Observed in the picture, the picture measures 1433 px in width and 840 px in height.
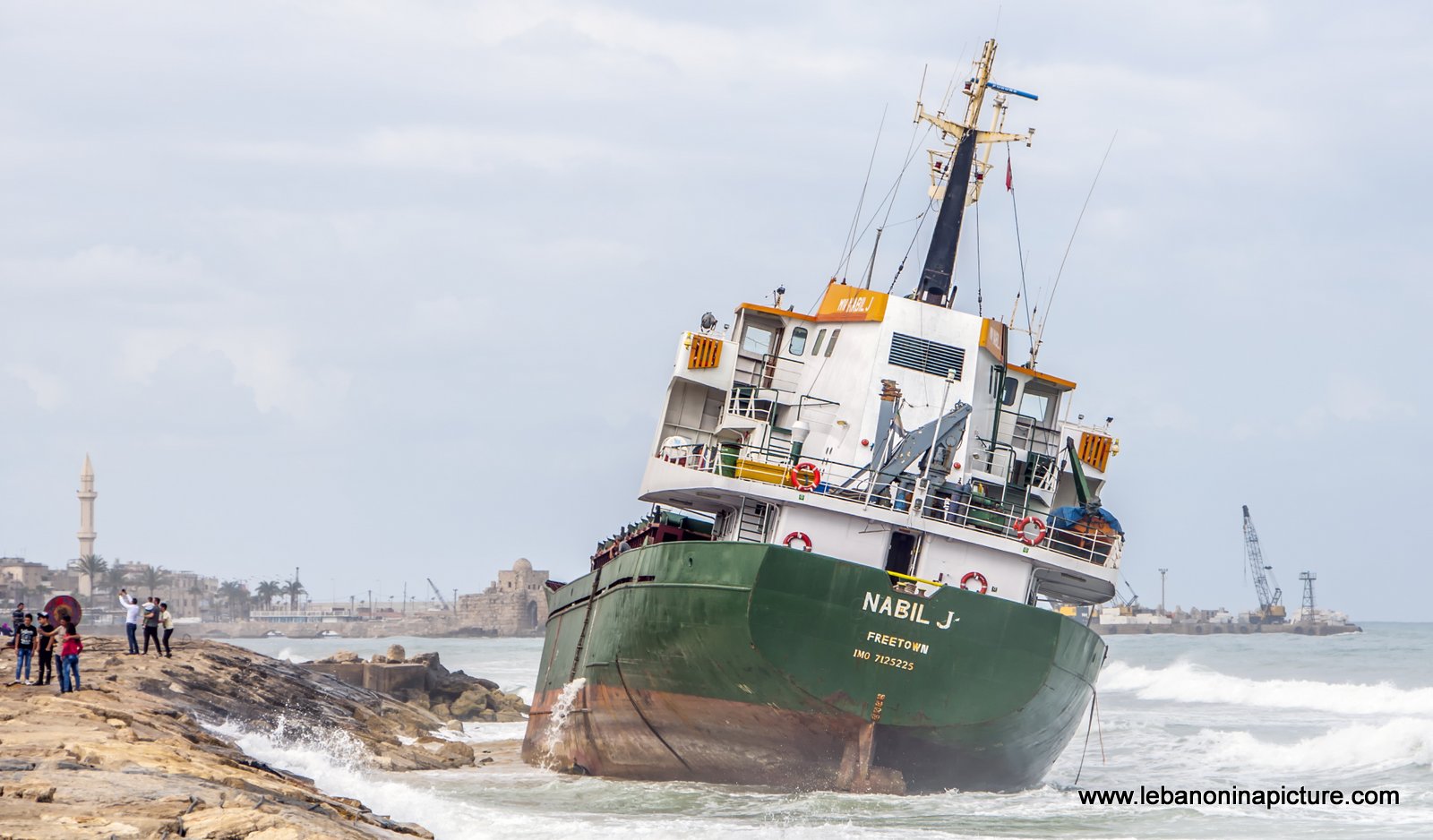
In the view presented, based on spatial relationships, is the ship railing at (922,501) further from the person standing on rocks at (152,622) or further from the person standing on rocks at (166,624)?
the person standing on rocks at (152,622)

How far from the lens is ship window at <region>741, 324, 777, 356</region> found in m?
27.4

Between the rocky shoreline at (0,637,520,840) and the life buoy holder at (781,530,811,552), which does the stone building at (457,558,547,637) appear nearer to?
the rocky shoreline at (0,637,520,840)

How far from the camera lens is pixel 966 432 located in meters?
23.9

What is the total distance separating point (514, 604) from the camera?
548 ft

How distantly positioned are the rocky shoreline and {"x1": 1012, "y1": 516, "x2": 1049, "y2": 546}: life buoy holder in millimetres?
10412

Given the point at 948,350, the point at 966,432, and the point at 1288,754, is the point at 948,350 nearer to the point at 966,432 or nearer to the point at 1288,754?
the point at 966,432

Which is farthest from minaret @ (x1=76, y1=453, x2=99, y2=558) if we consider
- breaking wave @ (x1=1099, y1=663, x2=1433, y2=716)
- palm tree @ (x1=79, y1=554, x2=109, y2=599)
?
breaking wave @ (x1=1099, y1=663, x2=1433, y2=716)

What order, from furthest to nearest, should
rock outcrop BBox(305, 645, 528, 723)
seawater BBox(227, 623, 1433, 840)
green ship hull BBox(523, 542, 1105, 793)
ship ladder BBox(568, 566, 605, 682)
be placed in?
rock outcrop BBox(305, 645, 528, 723)
ship ladder BBox(568, 566, 605, 682)
green ship hull BBox(523, 542, 1105, 793)
seawater BBox(227, 623, 1433, 840)

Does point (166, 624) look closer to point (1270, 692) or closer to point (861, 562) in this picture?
point (861, 562)

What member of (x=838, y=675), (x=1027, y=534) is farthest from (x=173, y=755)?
(x=1027, y=534)

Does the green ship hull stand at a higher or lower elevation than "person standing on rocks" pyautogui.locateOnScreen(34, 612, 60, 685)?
higher

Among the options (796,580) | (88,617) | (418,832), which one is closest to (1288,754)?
(796,580)

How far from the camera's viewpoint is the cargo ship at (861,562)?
20.6 metres

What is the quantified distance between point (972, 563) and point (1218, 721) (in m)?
28.4
